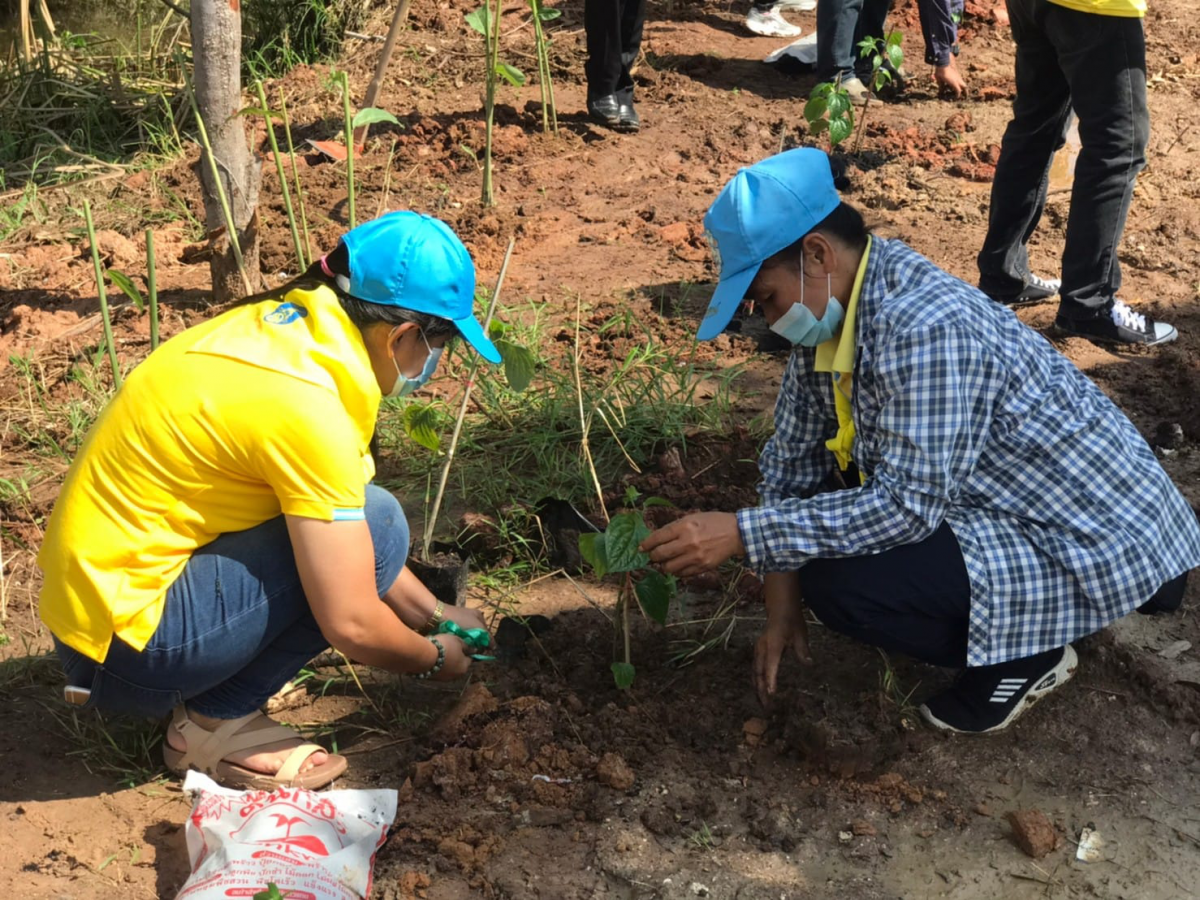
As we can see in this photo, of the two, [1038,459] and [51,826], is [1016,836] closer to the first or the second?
[1038,459]

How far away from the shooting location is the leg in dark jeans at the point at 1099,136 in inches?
133

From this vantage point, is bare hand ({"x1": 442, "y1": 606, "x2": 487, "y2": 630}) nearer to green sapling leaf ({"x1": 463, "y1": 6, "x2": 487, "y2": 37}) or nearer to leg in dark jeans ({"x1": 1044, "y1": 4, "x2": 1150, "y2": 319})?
leg in dark jeans ({"x1": 1044, "y1": 4, "x2": 1150, "y2": 319})

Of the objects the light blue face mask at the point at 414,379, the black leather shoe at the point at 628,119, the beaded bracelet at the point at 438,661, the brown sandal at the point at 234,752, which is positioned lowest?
the brown sandal at the point at 234,752

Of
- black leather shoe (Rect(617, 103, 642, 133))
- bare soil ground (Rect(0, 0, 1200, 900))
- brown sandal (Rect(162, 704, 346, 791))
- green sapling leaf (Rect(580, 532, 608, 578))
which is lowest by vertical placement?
bare soil ground (Rect(0, 0, 1200, 900))

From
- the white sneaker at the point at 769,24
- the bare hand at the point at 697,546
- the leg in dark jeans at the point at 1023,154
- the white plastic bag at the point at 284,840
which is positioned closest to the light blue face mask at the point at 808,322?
the bare hand at the point at 697,546

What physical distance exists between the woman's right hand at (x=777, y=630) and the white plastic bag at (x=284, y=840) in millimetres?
762

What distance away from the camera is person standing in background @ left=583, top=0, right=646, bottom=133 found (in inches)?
190

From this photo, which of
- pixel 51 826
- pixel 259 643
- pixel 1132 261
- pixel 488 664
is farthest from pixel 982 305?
pixel 1132 261

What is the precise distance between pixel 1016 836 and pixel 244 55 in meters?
4.86

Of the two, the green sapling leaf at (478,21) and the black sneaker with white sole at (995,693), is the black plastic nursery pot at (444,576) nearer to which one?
the black sneaker with white sole at (995,693)

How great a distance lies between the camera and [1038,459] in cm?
221

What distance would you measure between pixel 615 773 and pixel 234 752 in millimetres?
715

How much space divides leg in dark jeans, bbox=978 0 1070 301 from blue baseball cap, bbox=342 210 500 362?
2.31 meters

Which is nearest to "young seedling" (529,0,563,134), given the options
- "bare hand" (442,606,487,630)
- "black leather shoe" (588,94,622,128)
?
"black leather shoe" (588,94,622,128)
